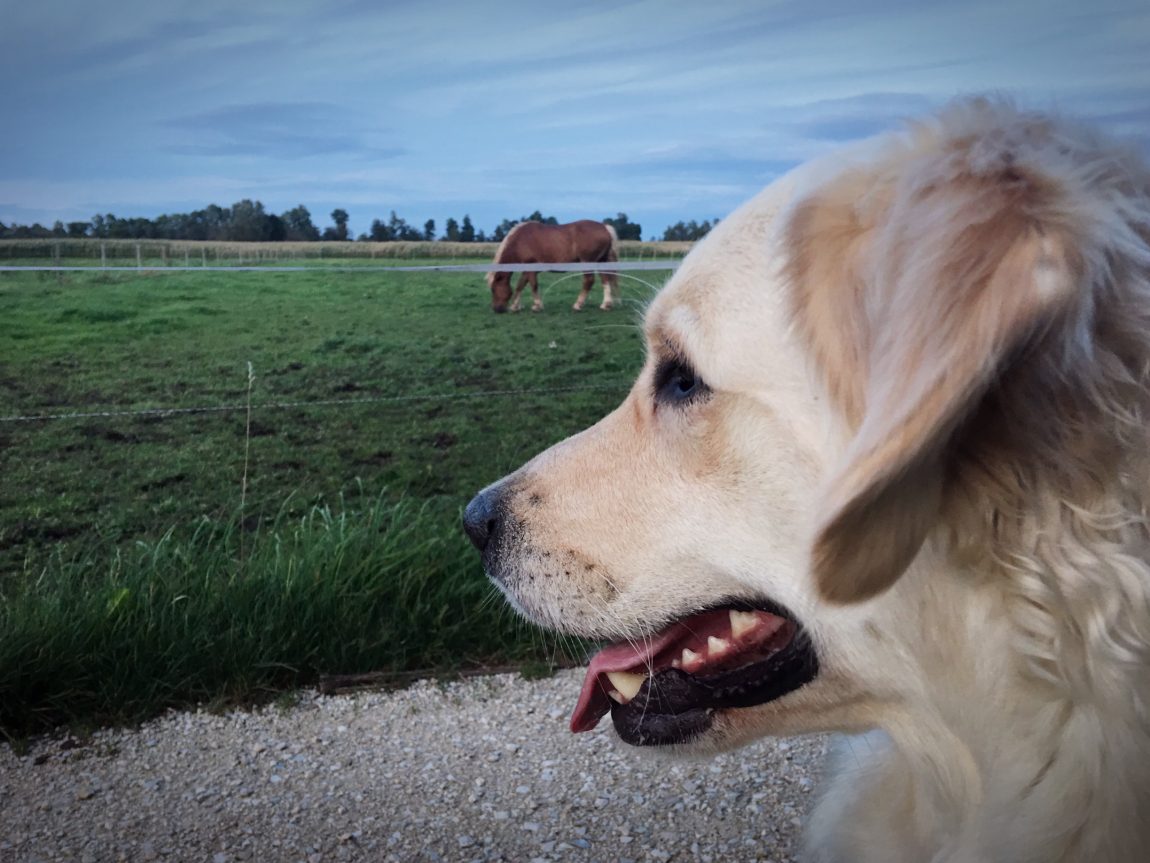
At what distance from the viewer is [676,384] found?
66.8 inches

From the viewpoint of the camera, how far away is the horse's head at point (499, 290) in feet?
13.4

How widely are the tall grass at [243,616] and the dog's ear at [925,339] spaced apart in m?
2.48

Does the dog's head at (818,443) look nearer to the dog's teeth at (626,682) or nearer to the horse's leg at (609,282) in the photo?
the dog's teeth at (626,682)

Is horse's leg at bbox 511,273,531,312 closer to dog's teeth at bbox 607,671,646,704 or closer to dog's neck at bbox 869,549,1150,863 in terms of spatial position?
dog's teeth at bbox 607,671,646,704

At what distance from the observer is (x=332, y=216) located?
150 inches

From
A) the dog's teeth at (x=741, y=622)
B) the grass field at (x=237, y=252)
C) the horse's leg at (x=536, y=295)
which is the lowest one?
the dog's teeth at (x=741, y=622)

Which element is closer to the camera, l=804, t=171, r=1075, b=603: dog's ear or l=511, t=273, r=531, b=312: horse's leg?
l=804, t=171, r=1075, b=603: dog's ear

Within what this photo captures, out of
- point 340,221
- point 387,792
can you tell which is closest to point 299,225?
point 340,221

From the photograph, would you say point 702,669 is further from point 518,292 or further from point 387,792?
point 518,292

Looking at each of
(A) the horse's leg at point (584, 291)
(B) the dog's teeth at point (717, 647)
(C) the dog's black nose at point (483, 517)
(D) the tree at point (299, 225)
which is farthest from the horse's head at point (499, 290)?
(B) the dog's teeth at point (717, 647)

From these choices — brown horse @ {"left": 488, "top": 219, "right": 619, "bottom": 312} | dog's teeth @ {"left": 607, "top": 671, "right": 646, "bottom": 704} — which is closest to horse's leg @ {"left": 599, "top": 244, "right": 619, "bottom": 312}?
brown horse @ {"left": 488, "top": 219, "right": 619, "bottom": 312}

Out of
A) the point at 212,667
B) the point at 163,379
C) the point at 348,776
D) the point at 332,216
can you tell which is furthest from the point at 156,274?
the point at 348,776

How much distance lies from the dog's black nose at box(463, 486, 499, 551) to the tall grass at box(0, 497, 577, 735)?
5.31ft

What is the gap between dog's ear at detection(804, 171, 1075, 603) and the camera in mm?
1045
